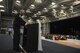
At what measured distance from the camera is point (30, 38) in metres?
4.31

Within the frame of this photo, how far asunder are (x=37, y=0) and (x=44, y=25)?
16.0 m

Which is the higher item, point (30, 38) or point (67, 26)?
point (67, 26)

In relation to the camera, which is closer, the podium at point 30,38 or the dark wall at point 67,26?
the podium at point 30,38

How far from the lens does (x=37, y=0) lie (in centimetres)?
1591

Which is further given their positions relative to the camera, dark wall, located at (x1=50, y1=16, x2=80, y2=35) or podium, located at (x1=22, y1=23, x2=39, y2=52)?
dark wall, located at (x1=50, y1=16, x2=80, y2=35)

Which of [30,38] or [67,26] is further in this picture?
[67,26]

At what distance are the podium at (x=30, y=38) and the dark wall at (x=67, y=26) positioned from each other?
725 inches

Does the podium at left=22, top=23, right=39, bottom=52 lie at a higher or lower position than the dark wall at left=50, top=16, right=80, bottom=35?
lower

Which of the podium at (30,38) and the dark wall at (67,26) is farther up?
the dark wall at (67,26)

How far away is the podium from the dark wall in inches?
725

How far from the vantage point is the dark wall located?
2386cm

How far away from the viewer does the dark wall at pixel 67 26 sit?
23859 mm

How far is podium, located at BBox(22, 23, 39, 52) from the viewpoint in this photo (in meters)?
4.18

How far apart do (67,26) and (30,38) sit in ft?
73.2
